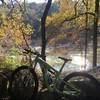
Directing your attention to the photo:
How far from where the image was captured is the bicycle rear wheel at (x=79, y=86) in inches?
270

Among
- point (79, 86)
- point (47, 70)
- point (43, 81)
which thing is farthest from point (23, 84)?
point (79, 86)

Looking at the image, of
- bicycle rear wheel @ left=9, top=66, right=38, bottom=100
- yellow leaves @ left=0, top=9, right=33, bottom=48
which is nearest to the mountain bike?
bicycle rear wheel @ left=9, top=66, right=38, bottom=100

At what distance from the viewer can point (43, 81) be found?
7629 millimetres

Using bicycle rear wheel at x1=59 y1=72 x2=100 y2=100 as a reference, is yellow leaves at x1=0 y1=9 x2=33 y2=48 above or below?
above

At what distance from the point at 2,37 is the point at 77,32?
9480mm

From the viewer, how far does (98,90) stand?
695 centimetres

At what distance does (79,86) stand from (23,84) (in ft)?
4.53

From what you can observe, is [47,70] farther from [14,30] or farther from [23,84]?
[14,30]

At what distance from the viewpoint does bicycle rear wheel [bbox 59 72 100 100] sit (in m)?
6.86

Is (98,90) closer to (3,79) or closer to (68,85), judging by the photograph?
(68,85)

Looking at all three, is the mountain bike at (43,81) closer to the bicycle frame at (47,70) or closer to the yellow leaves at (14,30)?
A: the bicycle frame at (47,70)

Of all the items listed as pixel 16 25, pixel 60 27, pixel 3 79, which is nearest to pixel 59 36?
pixel 60 27

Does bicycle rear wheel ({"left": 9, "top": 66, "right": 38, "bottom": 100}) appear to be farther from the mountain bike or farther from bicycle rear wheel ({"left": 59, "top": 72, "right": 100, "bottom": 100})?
bicycle rear wheel ({"left": 59, "top": 72, "right": 100, "bottom": 100})

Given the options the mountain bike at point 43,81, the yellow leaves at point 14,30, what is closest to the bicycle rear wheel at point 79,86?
the mountain bike at point 43,81
